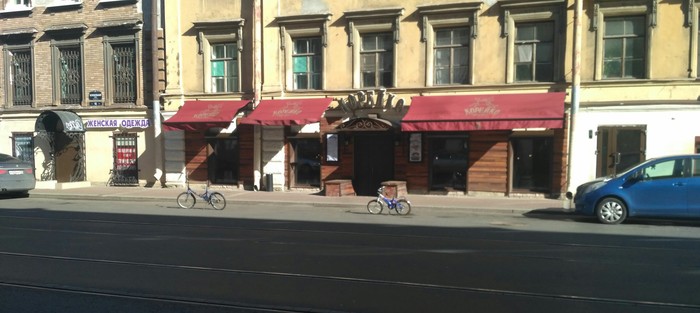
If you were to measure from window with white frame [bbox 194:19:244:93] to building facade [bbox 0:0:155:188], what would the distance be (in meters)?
2.66

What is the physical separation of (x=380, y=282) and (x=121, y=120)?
17126mm

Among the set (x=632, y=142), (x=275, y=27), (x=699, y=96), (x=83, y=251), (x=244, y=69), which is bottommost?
(x=83, y=251)

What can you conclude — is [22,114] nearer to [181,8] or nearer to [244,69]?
[181,8]

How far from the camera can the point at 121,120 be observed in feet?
66.2

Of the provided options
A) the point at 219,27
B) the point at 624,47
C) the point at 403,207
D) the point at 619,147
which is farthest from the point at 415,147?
the point at 219,27

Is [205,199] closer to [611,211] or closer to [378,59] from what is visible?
[378,59]

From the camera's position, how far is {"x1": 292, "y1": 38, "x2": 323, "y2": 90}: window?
18109 millimetres

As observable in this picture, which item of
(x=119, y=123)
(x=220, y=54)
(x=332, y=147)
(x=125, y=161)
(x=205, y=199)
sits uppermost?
(x=220, y=54)

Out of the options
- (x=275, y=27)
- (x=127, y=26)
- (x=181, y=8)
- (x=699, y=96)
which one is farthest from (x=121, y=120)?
(x=699, y=96)

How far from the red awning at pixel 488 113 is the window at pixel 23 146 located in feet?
53.0

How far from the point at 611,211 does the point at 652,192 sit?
0.88 meters

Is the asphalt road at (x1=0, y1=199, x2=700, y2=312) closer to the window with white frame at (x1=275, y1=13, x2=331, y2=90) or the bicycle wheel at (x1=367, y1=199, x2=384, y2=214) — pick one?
the bicycle wheel at (x1=367, y1=199, x2=384, y2=214)

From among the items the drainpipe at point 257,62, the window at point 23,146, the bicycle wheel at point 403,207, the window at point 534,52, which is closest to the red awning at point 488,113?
the window at point 534,52

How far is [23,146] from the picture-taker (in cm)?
2184
